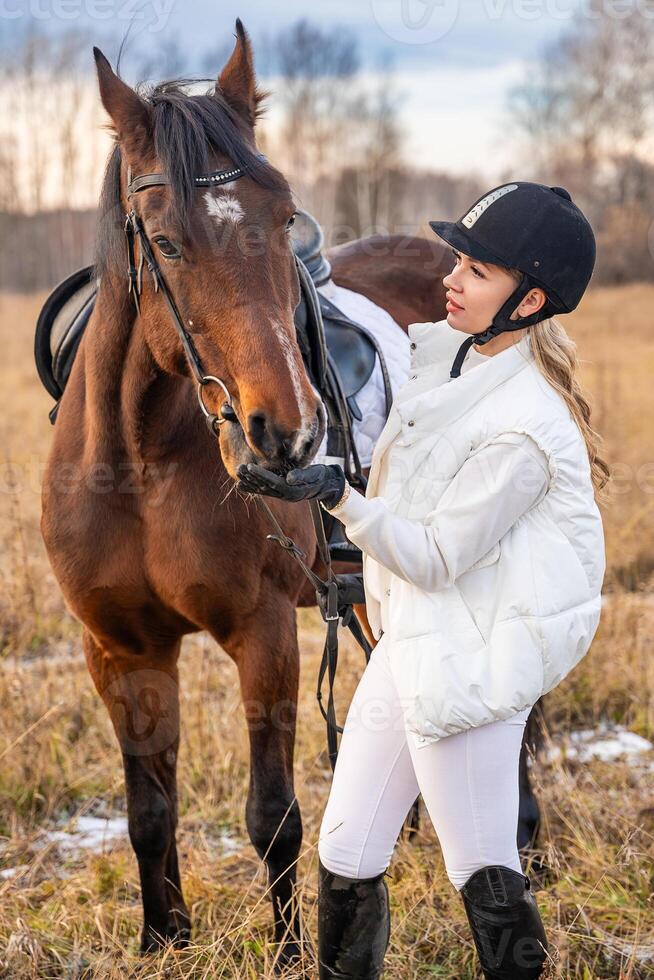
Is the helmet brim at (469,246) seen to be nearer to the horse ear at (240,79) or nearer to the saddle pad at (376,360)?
the horse ear at (240,79)

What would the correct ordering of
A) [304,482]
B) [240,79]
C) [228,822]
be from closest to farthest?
[304,482], [240,79], [228,822]

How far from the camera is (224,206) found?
1952 mm

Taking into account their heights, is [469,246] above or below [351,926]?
above

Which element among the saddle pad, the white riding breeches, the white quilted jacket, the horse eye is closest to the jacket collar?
the white quilted jacket

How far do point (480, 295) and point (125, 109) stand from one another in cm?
93

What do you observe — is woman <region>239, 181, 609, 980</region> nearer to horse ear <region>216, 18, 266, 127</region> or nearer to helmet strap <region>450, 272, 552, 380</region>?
helmet strap <region>450, 272, 552, 380</region>

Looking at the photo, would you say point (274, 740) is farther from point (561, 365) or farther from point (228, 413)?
point (561, 365)

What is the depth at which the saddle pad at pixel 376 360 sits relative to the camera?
10.1ft

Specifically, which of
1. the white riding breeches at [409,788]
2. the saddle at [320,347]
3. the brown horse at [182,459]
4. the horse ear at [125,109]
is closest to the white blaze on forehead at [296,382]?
the brown horse at [182,459]

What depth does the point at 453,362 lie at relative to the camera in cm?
191

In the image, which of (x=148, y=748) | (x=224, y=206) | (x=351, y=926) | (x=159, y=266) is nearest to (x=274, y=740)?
(x=148, y=748)

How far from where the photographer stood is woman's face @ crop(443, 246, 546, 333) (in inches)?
70.7

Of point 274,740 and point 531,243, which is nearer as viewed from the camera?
point 531,243

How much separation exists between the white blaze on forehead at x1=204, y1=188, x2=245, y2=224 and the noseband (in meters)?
0.03
